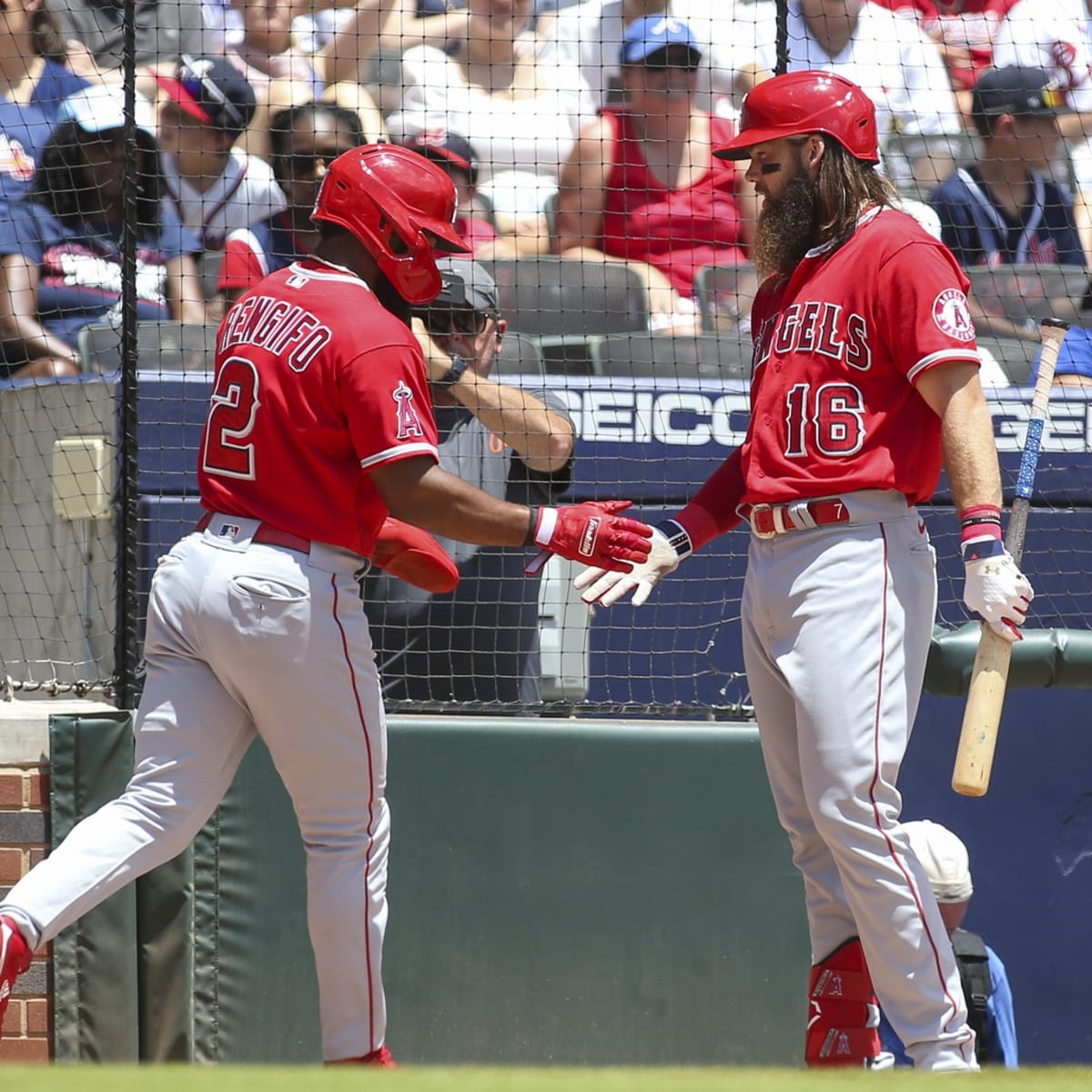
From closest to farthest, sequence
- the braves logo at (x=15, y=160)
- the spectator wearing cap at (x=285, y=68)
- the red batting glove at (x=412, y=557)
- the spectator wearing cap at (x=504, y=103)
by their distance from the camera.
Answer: the red batting glove at (x=412, y=557), the braves logo at (x=15, y=160), the spectator wearing cap at (x=285, y=68), the spectator wearing cap at (x=504, y=103)

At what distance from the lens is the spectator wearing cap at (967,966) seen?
135 inches

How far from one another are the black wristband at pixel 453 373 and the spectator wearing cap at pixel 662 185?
111 centimetres

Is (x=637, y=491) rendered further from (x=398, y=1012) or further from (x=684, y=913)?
(x=398, y=1012)

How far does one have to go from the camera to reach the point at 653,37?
213 inches

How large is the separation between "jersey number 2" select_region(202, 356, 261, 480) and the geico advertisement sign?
124cm

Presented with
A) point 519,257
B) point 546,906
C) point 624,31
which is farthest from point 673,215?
point 546,906

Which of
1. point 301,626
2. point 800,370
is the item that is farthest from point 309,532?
point 800,370

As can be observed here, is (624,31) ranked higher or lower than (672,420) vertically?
higher

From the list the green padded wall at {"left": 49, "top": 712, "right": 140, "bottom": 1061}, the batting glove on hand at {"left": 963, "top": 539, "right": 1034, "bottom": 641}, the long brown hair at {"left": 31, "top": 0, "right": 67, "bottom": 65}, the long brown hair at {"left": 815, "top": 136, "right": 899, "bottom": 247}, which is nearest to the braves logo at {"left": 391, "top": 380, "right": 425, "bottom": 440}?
the long brown hair at {"left": 815, "top": 136, "right": 899, "bottom": 247}

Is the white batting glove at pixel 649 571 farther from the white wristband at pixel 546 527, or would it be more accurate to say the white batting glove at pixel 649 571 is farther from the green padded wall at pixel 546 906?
the green padded wall at pixel 546 906

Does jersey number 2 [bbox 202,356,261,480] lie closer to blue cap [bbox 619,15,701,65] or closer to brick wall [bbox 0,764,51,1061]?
brick wall [bbox 0,764,51,1061]

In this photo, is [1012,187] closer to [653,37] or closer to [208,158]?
[653,37]

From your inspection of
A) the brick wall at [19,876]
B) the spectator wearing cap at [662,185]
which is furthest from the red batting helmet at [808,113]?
the brick wall at [19,876]

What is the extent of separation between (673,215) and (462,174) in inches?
27.3
